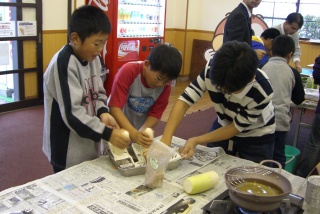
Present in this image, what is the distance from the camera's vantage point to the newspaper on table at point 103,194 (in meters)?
1.22

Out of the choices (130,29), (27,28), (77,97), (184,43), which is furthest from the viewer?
(184,43)

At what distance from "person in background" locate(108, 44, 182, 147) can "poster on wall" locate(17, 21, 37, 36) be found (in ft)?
10.2

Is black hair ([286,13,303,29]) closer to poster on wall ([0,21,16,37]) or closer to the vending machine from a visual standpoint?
the vending machine

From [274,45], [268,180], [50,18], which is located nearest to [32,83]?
[50,18]

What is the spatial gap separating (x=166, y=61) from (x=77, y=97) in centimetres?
47

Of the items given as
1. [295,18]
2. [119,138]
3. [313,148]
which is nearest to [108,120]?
[119,138]

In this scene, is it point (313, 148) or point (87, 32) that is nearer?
point (87, 32)

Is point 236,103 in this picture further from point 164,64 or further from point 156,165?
point 156,165

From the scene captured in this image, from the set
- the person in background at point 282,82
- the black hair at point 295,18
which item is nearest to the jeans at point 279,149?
the person in background at point 282,82

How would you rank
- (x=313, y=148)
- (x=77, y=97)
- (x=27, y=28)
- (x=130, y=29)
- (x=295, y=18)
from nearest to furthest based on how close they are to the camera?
1. (x=77, y=97)
2. (x=313, y=148)
3. (x=295, y=18)
4. (x=27, y=28)
5. (x=130, y=29)

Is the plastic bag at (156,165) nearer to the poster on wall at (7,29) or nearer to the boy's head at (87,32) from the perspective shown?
the boy's head at (87,32)

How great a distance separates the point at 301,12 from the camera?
20.2 ft

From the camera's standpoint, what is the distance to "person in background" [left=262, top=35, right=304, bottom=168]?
255 centimetres

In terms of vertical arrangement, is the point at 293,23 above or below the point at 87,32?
above
